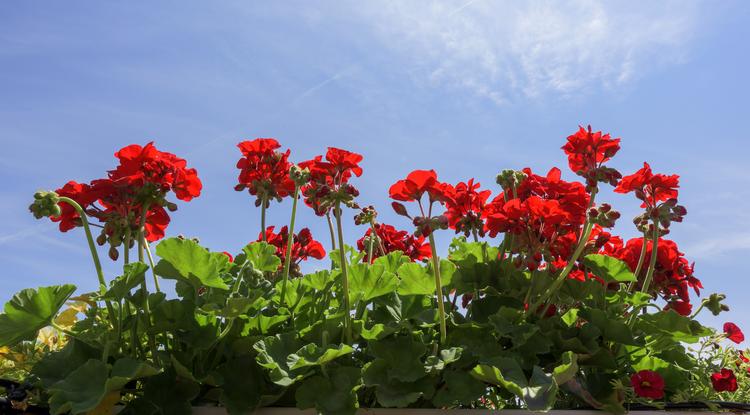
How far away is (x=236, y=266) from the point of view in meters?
1.96

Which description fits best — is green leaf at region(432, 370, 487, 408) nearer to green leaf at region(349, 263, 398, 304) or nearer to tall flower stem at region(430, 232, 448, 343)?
tall flower stem at region(430, 232, 448, 343)

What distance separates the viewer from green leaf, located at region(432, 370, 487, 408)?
154 centimetres

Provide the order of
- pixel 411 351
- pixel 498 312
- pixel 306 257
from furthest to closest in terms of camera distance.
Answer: pixel 306 257, pixel 498 312, pixel 411 351

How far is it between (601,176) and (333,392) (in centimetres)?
92

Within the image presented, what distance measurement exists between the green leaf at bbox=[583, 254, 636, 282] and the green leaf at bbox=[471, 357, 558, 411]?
0.49 meters

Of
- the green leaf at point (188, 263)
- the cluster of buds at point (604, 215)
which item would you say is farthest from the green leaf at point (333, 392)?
the cluster of buds at point (604, 215)

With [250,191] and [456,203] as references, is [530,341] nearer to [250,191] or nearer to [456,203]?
[456,203]

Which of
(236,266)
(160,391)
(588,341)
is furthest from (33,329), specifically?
(588,341)

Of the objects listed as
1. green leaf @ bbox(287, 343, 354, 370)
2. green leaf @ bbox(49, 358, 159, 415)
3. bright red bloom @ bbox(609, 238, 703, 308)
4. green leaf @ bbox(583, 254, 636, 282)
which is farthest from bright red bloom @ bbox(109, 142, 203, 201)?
bright red bloom @ bbox(609, 238, 703, 308)

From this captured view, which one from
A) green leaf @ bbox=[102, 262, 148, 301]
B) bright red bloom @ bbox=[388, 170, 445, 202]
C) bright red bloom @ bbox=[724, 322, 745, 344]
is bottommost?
bright red bloom @ bbox=[724, 322, 745, 344]

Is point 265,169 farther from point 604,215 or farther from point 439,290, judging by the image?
point 604,215

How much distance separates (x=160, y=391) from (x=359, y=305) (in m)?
0.54

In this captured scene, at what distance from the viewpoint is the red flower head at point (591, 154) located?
5.98 ft

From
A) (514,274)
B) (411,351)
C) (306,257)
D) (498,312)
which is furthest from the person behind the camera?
(306,257)
